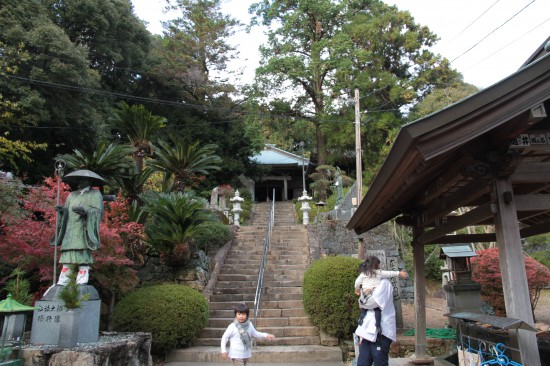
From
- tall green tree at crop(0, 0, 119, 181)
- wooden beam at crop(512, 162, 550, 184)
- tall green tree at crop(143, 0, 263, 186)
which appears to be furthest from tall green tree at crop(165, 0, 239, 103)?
wooden beam at crop(512, 162, 550, 184)

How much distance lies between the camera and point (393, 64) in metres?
25.2

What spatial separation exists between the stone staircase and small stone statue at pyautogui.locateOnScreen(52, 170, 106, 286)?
2.62 m

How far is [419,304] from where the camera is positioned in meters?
6.04

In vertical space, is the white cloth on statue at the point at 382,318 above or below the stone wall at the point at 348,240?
below

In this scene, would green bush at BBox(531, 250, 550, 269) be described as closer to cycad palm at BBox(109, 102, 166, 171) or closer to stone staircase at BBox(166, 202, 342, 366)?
stone staircase at BBox(166, 202, 342, 366)

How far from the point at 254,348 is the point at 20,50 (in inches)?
450

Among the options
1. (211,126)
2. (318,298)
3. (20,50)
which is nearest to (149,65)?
(211,126)

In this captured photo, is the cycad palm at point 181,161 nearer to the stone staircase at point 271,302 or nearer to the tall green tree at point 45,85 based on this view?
the stone staircase at point 271,302

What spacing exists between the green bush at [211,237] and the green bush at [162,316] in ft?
13.8

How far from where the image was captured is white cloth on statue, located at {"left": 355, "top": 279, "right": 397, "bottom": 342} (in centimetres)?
425

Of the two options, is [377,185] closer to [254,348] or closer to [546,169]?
[546,169]

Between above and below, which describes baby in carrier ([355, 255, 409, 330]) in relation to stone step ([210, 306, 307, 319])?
above

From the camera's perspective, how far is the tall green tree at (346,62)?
894 inches

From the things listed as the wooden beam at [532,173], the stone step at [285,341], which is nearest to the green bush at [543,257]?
the stone step at [285,341]
